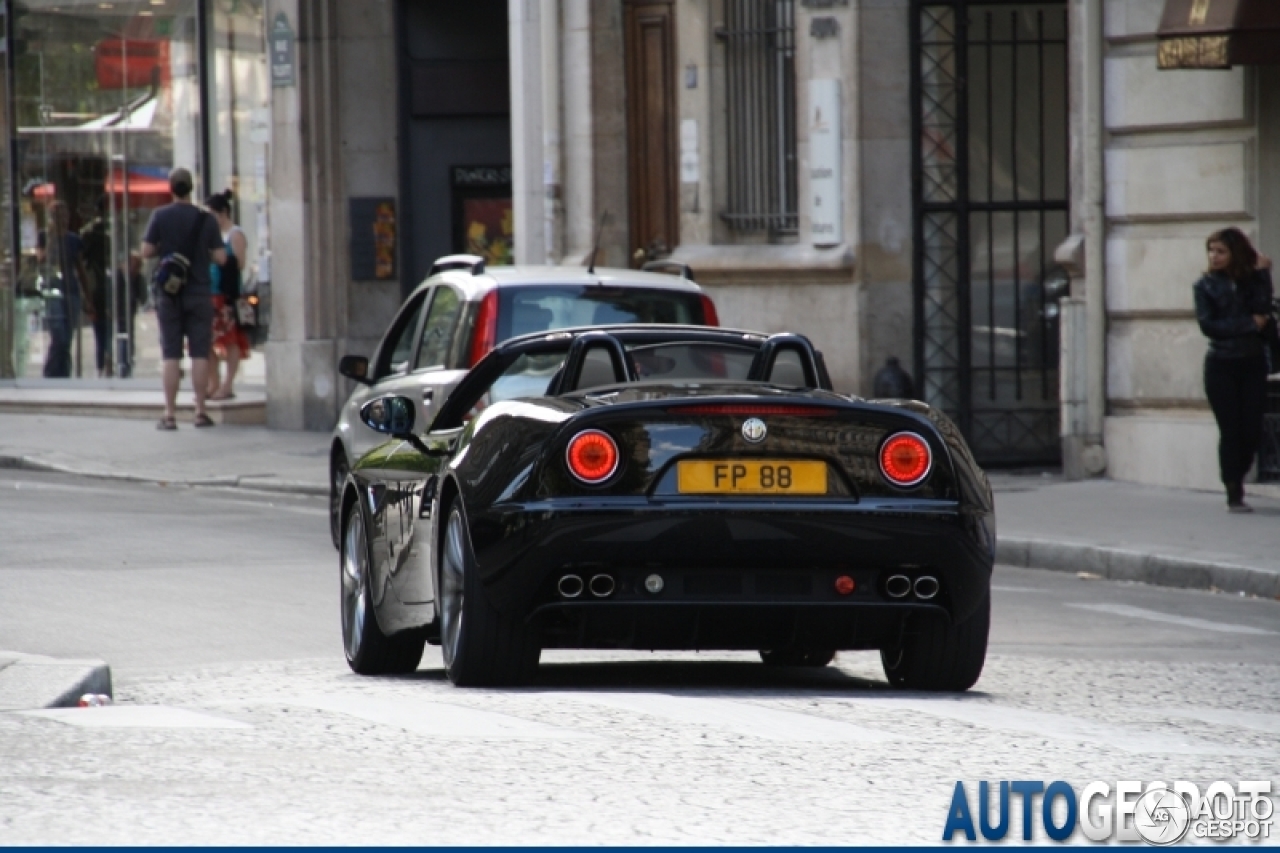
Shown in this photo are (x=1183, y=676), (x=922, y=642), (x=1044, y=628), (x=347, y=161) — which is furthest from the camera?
(x=347, y=161)

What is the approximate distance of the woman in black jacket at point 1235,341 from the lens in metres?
15.3

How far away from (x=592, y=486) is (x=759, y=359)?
1166mm

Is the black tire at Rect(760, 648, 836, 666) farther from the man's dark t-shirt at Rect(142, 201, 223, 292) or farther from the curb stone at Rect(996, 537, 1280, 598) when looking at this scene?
the man's dark t-shirt at Rect(142, 201, 223, 292)

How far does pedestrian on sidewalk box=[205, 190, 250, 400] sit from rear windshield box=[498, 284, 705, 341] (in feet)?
39.2

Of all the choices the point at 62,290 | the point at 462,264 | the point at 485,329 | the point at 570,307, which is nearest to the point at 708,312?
the point at 570,307

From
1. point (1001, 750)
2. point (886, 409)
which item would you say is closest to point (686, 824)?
point (1001, 750)

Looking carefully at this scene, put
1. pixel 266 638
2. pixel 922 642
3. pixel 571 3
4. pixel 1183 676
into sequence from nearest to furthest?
pixel 922 642 < pixel 1183 676 < pixel 266 638 < pixel 571 3

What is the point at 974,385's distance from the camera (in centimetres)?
1945

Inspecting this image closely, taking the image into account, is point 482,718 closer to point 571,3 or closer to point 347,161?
point 571,3

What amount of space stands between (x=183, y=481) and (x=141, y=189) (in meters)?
7.81

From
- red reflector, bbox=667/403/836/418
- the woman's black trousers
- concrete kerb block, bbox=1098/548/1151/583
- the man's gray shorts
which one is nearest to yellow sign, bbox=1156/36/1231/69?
the woman's black trousers

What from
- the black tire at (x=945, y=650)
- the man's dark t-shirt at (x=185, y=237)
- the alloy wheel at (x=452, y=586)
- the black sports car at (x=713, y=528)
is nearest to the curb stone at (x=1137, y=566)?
the black tire at (x=945, y=650)

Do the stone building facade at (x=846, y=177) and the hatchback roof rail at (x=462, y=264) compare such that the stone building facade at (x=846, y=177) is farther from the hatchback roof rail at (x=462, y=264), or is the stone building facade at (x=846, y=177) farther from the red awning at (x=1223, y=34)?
the hatchback roof rail at (x=462, y=264)

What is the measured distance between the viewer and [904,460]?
7.56 meters
